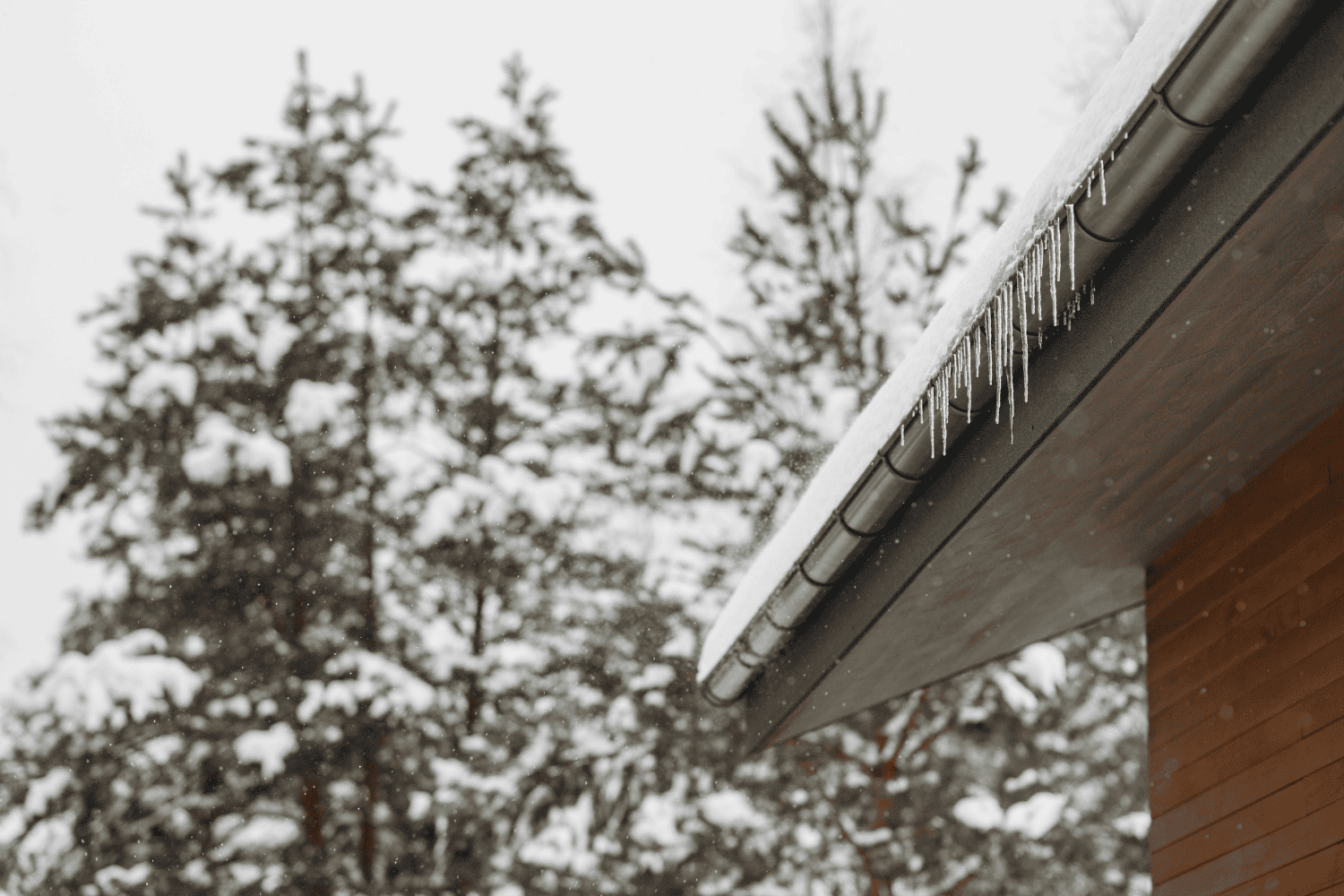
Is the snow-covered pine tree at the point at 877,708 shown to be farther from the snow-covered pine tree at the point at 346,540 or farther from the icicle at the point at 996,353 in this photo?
the icicle at the point at 996,353

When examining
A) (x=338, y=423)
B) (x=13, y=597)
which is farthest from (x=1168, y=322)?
(x=13, y=597)

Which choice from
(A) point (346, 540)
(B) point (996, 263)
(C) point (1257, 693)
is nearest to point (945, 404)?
(B) point (996, 263)

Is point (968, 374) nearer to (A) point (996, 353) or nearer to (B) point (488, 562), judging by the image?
(A) point (996, 353)

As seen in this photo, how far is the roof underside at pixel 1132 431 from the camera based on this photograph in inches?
60.4

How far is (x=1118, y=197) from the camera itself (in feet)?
5.29

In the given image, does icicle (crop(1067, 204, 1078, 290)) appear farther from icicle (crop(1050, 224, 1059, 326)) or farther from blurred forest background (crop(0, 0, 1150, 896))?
blurred forest background (crop(0, 0, 1150, 896))

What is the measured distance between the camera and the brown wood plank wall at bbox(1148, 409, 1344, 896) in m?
2.17

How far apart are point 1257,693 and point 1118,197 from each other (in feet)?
4.37

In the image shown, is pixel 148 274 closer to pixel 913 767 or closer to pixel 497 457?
pixel 497 457

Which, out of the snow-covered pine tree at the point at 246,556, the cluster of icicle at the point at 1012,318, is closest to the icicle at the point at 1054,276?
the cluster of icicle at the point at 1012,318

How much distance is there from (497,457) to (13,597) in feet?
89.5

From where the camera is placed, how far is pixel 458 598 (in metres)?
8.45

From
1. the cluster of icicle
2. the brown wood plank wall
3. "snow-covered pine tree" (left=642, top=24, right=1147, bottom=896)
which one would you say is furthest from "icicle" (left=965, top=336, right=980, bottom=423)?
"snow-covered pine tree" (left=642, top=24, right=1147, bottom=896)

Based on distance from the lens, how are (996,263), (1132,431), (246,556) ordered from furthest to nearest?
1. (246,556)
2. (1132,431)
3. (996,263)
